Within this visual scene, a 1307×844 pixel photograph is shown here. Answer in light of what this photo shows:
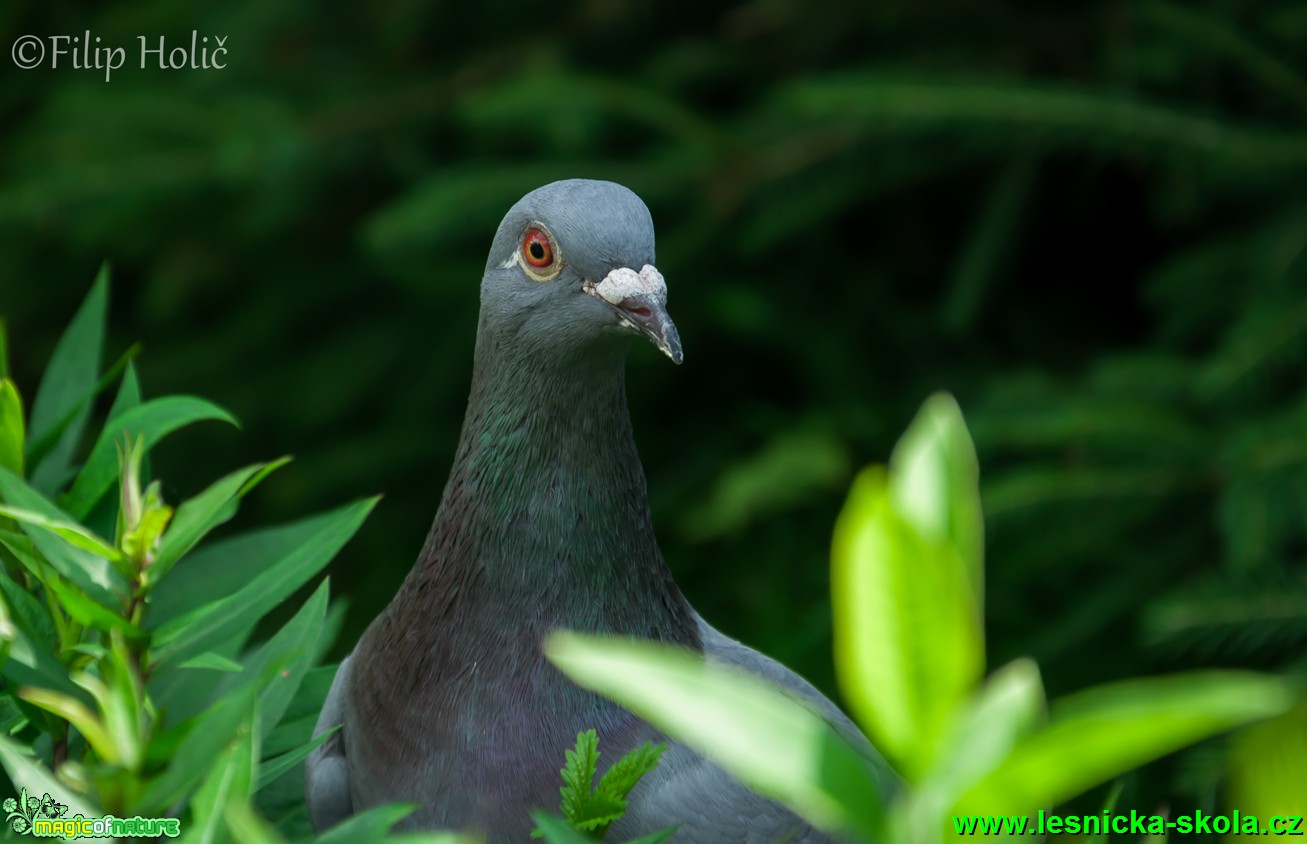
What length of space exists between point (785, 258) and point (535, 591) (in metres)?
2.32

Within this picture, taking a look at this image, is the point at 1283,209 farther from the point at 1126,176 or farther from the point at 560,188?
the point at 560,188

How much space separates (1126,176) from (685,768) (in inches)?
106

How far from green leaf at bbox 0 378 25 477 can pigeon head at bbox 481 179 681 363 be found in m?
0.58

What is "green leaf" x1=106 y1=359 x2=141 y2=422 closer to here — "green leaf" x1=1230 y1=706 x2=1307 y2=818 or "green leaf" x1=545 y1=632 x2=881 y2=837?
"green leaf" x1=545 y1=632 x2=881 y2=837

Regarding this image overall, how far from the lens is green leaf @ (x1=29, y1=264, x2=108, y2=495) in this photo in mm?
1479

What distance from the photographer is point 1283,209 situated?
2.93m

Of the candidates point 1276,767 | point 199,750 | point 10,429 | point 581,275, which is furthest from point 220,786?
point 581,275

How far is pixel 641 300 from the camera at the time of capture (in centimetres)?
152

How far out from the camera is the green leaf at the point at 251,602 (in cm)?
100

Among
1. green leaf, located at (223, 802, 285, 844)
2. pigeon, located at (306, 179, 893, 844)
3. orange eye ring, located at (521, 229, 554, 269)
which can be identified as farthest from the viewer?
orange eye ring, located at (521, 229, 554, 269)

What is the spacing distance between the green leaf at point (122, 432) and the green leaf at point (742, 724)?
0.85 metres

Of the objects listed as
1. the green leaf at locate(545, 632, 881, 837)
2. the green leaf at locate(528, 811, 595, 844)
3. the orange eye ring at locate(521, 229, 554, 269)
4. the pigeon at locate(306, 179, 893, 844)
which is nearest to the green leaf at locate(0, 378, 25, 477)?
the pigeon at locate(306, 179, 893, 844)

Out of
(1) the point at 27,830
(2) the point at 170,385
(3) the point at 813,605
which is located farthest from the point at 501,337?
(2) the point at 170,385

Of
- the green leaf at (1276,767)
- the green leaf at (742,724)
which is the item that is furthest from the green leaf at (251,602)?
the green leaf at (1276,767)
